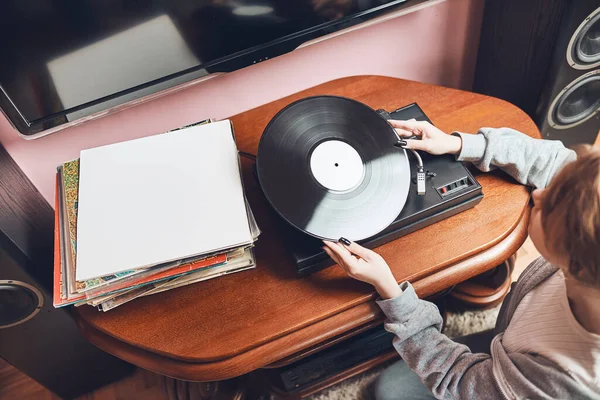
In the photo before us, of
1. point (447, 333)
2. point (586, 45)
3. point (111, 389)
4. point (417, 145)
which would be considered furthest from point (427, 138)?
point (111, 389)

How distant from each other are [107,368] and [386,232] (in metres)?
0.81

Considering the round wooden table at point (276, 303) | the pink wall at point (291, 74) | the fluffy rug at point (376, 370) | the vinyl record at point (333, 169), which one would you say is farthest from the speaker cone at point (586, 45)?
the fluffy rug at point (376, 370)

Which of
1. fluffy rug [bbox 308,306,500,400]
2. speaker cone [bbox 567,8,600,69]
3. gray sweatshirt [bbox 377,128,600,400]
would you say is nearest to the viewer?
gray sweatshirt [bbox 377,128,600,400]

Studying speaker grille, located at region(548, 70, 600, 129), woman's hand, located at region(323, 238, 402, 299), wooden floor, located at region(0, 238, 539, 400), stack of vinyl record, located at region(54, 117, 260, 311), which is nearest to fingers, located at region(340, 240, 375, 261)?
woman's hand, located at region(323, 238, 402, 299)

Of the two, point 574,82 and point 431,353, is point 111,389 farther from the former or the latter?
point 574,82

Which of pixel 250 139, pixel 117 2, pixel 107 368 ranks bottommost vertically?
pixel 107 368

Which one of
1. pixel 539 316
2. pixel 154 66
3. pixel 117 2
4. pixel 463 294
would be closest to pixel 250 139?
pixel 154 66

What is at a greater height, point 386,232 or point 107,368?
point 386,232

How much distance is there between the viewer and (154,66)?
784 mm

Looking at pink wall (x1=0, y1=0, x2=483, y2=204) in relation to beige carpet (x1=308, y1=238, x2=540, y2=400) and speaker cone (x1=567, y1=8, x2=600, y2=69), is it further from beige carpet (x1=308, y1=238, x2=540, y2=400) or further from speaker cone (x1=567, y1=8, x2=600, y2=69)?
beige carpet (x1=308, y1=238, x2=540, y2=400)

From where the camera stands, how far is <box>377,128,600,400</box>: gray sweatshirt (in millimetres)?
617

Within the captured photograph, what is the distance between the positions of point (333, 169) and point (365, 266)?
15 cm

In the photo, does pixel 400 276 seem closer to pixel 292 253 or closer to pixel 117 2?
pixel 292 253

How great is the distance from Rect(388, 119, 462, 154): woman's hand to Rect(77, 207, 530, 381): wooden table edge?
0.16 m
